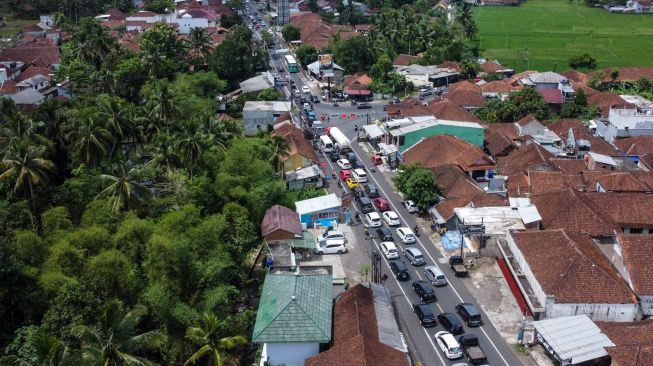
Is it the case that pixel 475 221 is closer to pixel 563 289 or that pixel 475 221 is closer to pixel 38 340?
pixel 563 289

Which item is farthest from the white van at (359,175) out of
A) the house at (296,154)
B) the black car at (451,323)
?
the black car at (451,323)

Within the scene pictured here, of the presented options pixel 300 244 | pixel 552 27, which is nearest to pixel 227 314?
pixel 300 244

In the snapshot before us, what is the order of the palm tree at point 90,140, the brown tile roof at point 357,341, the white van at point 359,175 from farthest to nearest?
the white van at point 359,175 < the palm tree at point 90,140 < the brown tile roof at point 357,341

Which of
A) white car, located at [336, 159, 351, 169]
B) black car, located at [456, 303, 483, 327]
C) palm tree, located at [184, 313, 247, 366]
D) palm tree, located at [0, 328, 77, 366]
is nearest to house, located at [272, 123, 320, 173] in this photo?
white car, located at [336, 159, 351, 169]

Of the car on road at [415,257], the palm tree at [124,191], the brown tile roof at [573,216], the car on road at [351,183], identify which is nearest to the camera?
the palm tree at [124,191]

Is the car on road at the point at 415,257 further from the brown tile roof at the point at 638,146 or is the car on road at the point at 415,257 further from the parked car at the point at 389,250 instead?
the brown tile roof at the point at 638,146

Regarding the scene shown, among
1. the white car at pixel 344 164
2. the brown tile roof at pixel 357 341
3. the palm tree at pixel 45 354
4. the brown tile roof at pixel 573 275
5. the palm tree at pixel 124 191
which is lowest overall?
the white car at pixel 344 164

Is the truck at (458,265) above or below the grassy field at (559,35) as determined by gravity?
below
